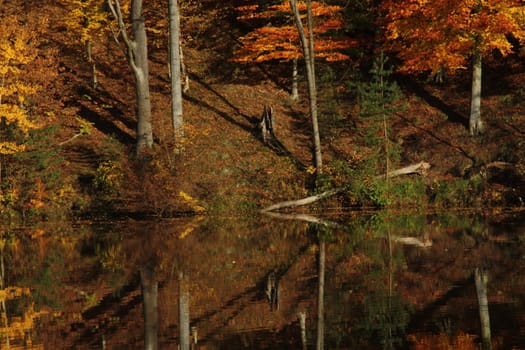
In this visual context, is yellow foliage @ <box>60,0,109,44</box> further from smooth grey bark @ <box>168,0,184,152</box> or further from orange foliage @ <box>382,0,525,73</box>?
orange foliage @ <box>382,0,525,73</box>

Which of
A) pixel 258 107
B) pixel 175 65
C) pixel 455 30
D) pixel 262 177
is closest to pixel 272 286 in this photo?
pixel 262 177

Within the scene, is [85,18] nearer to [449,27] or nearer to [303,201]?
[303,201]

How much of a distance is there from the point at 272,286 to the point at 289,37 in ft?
71.2

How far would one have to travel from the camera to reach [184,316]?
1268cm

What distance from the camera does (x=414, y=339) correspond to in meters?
10.7

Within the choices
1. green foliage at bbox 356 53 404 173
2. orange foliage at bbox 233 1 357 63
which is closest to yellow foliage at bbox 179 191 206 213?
green foliage at bbox 356 53 404 173

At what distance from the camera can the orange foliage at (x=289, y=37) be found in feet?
115

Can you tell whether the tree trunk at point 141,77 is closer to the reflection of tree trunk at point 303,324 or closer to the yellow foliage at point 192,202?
the yellow foliage at point 192,202

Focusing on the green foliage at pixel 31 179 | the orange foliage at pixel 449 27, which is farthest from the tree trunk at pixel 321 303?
the orange foliage at pixel 449 27

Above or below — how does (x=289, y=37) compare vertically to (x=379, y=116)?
above

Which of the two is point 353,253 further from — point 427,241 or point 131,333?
point 131,333

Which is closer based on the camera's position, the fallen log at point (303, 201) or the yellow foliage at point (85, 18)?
the fallen log at point (303, 201)

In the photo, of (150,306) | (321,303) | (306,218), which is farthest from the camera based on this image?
(306,218)

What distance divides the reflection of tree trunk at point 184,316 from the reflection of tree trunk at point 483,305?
3.78 metres
